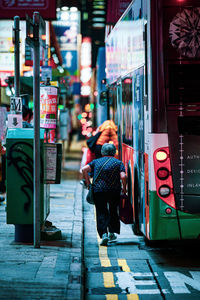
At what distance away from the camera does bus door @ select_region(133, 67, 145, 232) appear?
326 inches

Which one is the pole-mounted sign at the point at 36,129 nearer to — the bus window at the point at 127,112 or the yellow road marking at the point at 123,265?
the yellow road marking at the point at 123,265

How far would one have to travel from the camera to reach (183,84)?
7461mm

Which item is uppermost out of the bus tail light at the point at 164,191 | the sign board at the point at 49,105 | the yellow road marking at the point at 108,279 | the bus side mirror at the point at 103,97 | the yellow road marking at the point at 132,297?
the bus side mirror at the point at 103,97

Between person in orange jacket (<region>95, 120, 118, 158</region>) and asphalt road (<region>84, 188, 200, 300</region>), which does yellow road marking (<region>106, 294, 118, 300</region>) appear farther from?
person in orange jacket (<region>95, 120, 118, 158</region>)

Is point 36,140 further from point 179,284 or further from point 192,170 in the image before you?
point 179,284

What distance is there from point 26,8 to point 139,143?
5481mm

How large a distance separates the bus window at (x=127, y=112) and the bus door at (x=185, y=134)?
85.1 inches

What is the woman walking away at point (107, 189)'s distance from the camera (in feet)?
29.8

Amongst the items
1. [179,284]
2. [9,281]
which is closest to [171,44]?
[179,284]

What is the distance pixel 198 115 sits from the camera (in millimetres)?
7461

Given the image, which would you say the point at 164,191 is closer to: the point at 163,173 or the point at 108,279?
the point at 163,173

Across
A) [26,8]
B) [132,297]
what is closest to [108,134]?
[26,8]

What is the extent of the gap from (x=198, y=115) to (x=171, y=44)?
1.00 m

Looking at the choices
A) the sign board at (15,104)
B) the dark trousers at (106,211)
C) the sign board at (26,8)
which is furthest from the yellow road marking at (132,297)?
the sign board at (26,8)
